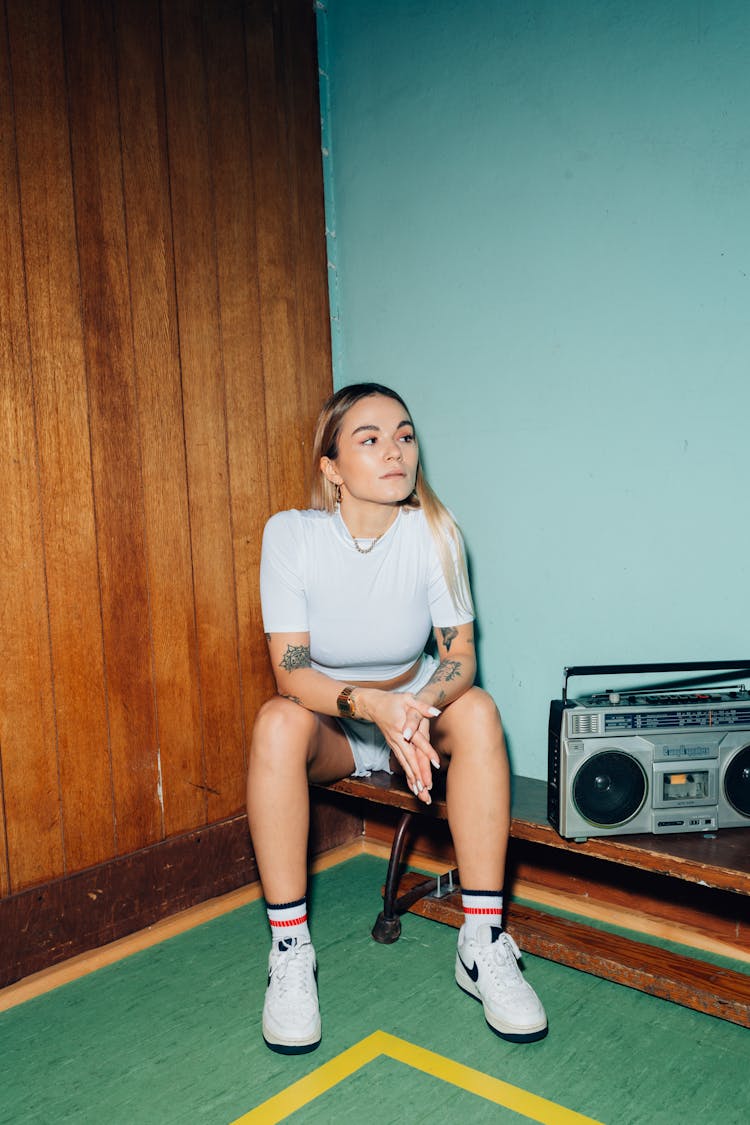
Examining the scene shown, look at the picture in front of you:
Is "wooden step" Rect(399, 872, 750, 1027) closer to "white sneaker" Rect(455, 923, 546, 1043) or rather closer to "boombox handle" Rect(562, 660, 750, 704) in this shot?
"white sneaker" Rect(455, 923, 546, 1043)

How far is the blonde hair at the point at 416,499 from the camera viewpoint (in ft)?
6.22

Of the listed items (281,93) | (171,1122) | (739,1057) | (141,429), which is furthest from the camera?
(281,93)

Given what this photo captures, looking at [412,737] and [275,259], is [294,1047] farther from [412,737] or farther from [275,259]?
[275,259]

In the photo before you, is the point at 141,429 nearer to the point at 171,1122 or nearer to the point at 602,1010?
the point at 171,1122

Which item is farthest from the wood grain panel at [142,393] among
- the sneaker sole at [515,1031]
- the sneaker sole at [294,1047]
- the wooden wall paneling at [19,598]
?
the sneaker sole at [515,1031]

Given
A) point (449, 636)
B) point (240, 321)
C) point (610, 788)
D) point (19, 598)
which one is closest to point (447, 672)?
point (449, 636)

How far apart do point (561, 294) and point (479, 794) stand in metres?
1.09

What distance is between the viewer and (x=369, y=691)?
168 centimetres

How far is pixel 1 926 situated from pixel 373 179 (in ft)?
6.34

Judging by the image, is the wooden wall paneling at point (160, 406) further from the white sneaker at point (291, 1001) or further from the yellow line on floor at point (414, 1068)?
the yellow line on floor at point (414, 1068)

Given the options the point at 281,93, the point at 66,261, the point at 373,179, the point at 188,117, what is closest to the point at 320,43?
the point at 281,93

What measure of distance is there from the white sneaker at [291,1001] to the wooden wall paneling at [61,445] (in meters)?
0.52

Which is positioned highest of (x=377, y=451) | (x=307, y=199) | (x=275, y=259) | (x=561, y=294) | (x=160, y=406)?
(x=307, y=199)

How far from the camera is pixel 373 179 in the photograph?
233cm
